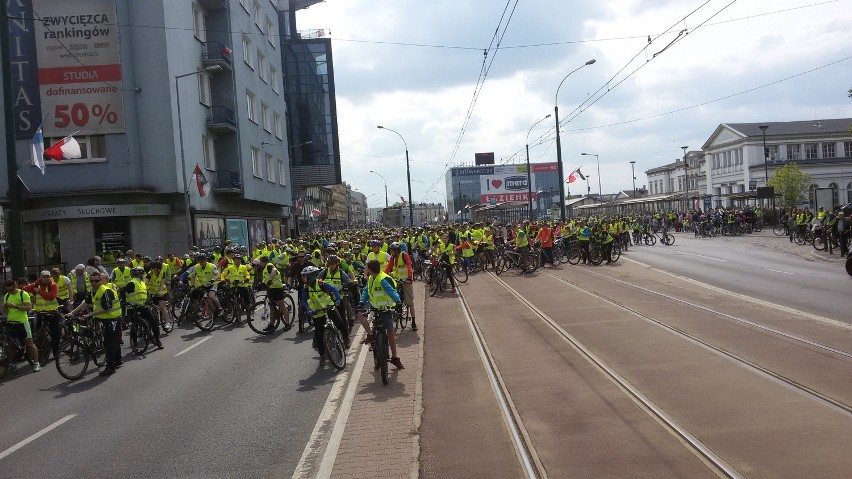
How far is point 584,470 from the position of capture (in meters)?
5.42

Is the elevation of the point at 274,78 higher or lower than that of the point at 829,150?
higher

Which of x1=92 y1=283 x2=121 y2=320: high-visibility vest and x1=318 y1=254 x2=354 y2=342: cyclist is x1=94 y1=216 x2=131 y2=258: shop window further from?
x1=318 y1=254 x2=354 y2=342: cyclist

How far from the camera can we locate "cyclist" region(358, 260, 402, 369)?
937 centimetres

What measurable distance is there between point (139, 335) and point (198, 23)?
78.8ft

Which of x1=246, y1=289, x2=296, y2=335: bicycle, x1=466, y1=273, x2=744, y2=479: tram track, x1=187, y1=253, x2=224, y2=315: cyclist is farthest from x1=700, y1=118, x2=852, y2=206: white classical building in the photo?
x1=466, y1=273, x2=744, y2=479: tram track

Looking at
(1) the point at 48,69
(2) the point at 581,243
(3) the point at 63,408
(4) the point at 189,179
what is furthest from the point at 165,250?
(3) the point at 63,408

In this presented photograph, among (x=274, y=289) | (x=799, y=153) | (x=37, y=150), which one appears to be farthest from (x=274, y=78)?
(x=799, y=153)

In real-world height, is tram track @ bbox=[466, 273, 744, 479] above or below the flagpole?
below

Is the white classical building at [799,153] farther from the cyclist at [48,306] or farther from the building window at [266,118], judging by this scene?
the cyclist at [48,306]

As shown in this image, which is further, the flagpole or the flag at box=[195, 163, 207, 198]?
the flag at box=[195, 163, 207, 198]

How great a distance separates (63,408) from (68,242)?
64.4 ft

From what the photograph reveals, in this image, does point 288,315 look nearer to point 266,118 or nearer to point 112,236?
point 112,236

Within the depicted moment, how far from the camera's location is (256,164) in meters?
38.5

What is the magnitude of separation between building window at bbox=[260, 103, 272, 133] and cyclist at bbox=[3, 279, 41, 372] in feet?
98.2
